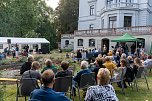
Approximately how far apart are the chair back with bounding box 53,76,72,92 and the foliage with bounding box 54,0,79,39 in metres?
50.2

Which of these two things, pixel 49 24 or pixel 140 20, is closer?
pixel 140 20

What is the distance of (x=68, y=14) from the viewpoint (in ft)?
188

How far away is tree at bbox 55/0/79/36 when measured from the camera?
5681 centimetres

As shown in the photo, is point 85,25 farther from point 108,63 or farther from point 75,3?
point 108,63

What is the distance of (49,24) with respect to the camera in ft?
180

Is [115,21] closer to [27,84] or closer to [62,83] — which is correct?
[62,83]

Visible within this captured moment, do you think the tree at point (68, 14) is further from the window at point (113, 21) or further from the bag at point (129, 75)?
the bag at point (129, 75)

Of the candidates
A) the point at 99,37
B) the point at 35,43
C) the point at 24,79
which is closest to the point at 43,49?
the point at 35,43

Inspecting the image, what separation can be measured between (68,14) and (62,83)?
168ft

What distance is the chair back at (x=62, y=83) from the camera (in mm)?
6787

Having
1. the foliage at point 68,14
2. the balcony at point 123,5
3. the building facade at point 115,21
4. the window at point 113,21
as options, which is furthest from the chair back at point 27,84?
the foliage at point 68,14

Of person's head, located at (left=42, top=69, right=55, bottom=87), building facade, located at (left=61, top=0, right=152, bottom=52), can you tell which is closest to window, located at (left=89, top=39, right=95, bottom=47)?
building facade, located at (left=61, top=0, right=152, bottom=52)

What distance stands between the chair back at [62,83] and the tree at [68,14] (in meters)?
50.2

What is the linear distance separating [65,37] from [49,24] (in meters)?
6.56
